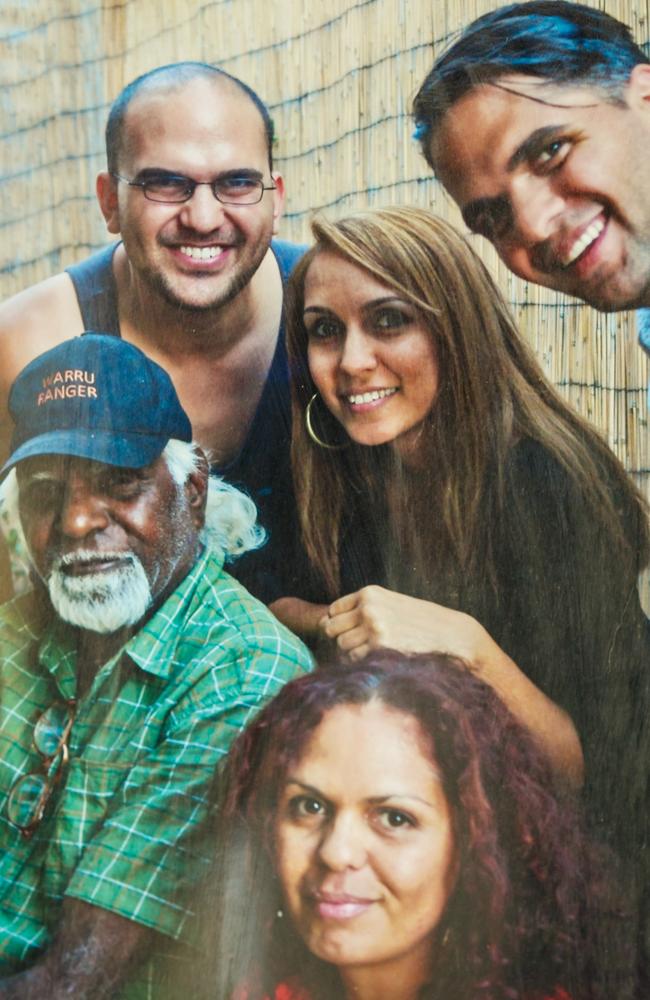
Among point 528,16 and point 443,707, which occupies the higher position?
point 528,16

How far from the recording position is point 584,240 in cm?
238

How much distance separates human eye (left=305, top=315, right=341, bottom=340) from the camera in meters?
2.25

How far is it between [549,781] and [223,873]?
606 millimetres

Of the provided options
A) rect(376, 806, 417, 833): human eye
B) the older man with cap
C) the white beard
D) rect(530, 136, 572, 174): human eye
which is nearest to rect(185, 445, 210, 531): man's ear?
the older man with cap

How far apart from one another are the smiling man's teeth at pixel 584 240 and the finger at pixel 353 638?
78 centimetres

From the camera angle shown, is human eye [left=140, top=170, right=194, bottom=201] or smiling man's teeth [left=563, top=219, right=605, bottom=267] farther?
smiling man's teeth [left=563, top=219, right=605, bottom=267]

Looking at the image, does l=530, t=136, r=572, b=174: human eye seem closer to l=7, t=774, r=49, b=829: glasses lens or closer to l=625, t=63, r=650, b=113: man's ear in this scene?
l=625, t=63, r=650, b=113: man's ear

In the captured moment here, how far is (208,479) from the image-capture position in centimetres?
227

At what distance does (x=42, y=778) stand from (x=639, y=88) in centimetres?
166

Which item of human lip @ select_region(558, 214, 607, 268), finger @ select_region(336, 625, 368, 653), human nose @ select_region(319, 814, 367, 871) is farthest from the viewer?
human lip @ select_region(558, 214, 607, 268)

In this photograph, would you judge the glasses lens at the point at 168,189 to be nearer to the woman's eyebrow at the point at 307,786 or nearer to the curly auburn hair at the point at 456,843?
the curly auburn hair at the point at 456,843

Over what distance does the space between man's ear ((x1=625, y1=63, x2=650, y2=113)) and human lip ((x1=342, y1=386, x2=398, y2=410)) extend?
710 mm

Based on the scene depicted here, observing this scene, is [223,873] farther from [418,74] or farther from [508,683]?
[418,74]

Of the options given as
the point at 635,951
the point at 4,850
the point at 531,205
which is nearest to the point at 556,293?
the point at 531,205
